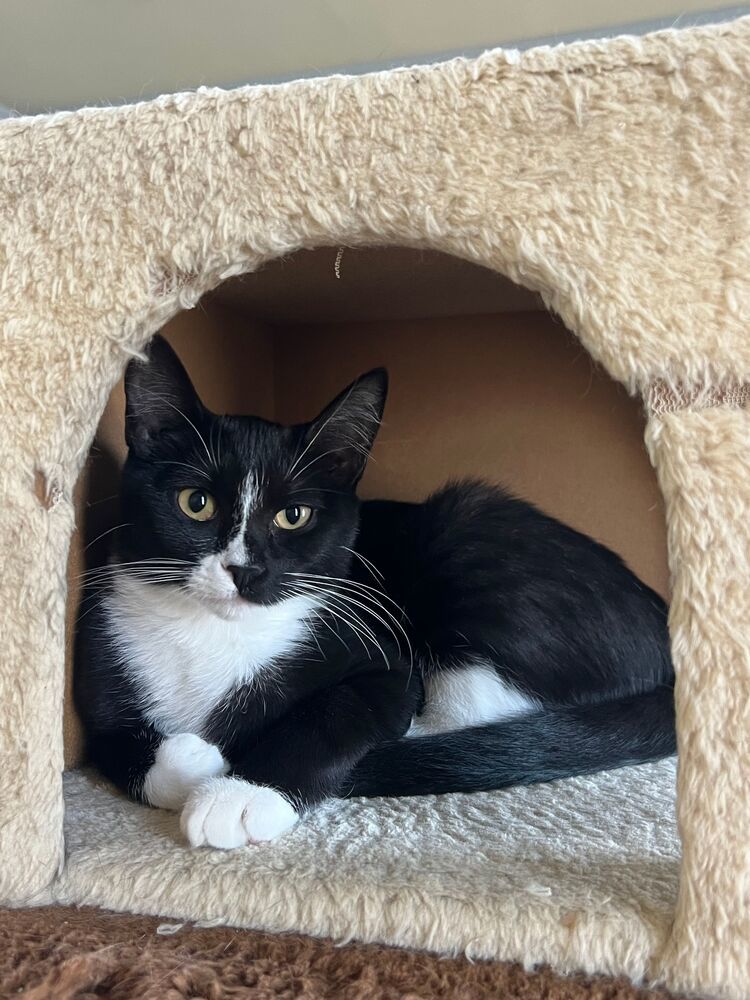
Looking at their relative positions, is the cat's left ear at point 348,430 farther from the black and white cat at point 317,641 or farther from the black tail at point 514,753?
the black tail at point 514,753

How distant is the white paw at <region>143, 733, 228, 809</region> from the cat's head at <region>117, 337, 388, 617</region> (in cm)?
16

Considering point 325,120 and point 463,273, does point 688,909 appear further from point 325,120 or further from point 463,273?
point 463,273

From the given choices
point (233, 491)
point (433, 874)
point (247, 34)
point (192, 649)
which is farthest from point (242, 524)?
point (247, 34)

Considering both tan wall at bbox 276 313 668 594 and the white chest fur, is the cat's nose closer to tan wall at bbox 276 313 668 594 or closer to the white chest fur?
the white chest fur

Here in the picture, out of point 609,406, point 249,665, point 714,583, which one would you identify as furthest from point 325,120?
point 609,406

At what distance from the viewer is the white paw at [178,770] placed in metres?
0.96

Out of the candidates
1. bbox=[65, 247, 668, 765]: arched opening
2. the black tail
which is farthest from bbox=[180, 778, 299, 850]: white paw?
bbox=[65, 247, 668, 765]: arched opening

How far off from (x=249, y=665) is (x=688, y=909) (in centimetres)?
59

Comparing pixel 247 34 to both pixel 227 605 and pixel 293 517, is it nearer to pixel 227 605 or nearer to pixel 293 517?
pixel 293 517

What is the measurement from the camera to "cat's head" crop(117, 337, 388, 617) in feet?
3.34

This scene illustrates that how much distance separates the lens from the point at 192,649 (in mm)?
1107

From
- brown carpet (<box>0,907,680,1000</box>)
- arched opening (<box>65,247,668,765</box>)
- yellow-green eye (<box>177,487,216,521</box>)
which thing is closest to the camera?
brown carpet (<box>0,907,680,1000</box>)

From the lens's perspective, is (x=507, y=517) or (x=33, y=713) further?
(x=507, y=517)

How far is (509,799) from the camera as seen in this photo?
1.00 metres
